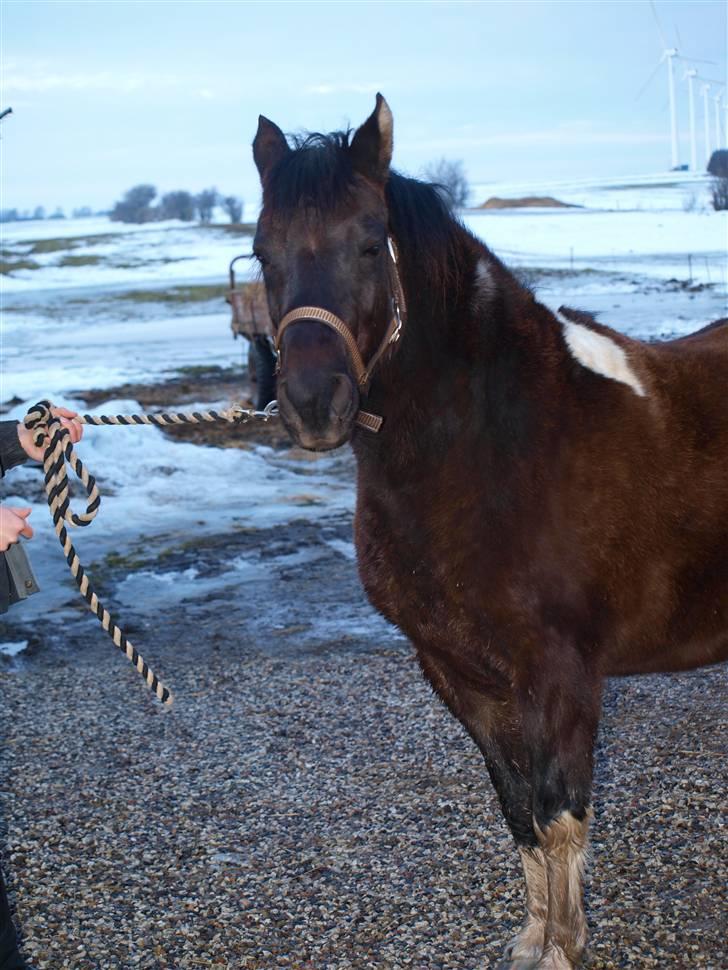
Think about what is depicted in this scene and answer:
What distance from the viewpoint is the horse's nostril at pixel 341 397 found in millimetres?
2547

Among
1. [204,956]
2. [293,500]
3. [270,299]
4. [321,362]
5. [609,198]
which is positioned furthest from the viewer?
[609,198]

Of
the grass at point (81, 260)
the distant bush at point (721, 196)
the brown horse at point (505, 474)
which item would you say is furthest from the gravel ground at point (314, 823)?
the grass at point (81, 260)

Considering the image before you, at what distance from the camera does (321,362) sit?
255cm

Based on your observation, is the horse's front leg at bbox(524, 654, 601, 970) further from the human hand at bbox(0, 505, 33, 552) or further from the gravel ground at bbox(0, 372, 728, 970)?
the human hand at bbox(0, 505, 33, 552)

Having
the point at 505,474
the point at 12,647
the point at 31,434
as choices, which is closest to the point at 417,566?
the point at 505,474

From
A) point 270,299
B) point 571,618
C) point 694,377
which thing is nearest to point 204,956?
point 571,618

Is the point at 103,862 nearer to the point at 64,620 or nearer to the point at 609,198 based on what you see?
the point at 64,620

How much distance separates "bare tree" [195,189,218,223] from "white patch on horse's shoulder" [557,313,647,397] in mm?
66101

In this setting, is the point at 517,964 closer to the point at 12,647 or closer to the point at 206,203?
the point at 12,647

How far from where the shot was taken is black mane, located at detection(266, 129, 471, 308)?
274cm

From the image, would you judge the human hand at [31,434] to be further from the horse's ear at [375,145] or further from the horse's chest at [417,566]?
the horse's ear at [375,145]

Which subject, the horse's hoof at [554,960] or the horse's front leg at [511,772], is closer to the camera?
the horse's hoof at [554,960]

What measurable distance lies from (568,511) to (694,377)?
68cm

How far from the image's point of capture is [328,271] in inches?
106
